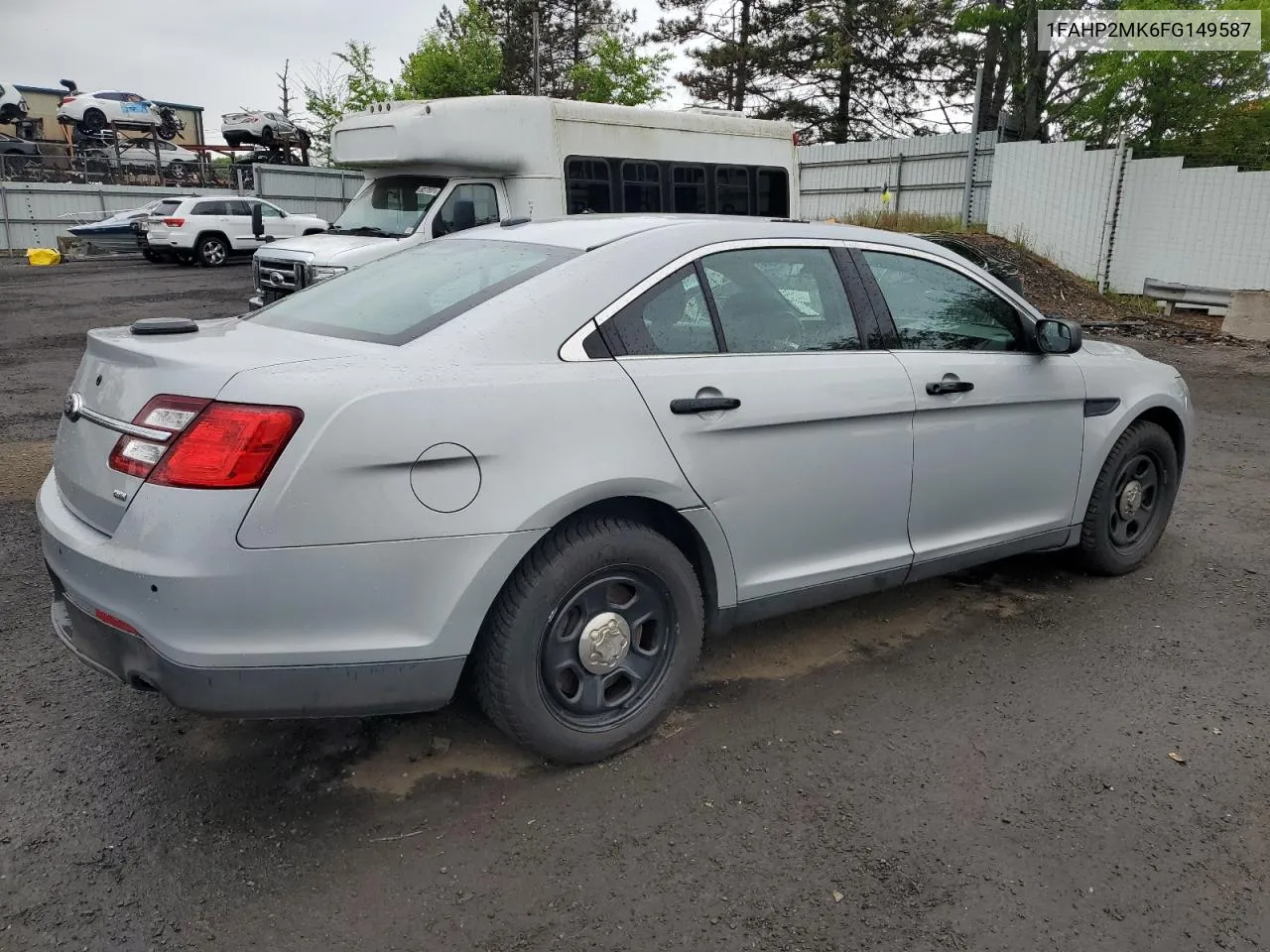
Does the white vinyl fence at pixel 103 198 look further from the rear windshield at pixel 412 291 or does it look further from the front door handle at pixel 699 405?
the front door handle at pixel 699 405

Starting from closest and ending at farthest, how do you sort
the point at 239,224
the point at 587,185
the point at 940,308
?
the point at 940,308, the point at 587,185, the point at 239,224

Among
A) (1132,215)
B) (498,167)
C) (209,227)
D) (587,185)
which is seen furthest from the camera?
(209,227)

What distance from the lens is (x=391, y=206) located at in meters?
11.6

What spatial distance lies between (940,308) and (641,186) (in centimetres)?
855

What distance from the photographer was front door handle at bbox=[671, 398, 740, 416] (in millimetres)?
3053

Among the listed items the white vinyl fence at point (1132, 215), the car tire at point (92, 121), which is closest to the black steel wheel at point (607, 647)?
the white vinyl fence at point (1132, 215)

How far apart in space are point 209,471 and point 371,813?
1090 mm

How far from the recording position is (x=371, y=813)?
281 centimetres

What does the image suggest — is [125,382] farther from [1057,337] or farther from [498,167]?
[498,167]

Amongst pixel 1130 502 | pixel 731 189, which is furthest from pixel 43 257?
pixel 1130 502

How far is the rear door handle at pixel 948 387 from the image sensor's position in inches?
146

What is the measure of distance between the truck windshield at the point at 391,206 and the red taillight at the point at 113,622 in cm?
909

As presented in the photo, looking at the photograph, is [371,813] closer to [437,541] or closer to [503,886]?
[503,886]

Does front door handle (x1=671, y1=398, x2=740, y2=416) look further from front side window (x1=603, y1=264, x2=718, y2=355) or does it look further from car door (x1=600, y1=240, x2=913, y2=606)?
front side window (x1=603, y1=264, x2=718, y2=355)
